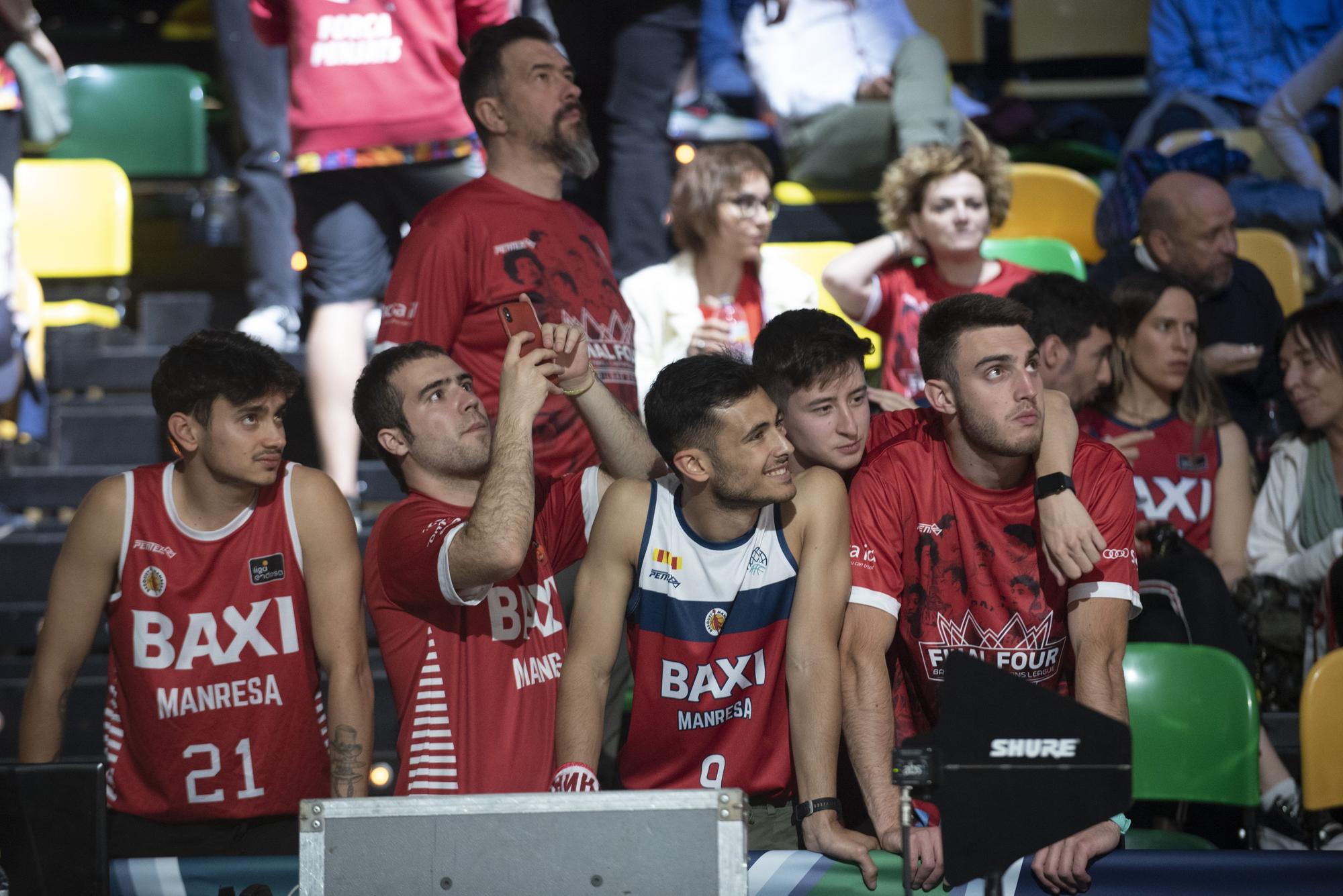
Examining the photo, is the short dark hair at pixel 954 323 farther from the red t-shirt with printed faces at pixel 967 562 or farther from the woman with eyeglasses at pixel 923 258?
the woman with eyeglasses at pixel 923 258

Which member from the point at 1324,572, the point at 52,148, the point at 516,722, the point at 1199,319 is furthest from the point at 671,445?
the point at 52,148

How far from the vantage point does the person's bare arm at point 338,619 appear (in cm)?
279

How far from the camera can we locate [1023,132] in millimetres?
6324

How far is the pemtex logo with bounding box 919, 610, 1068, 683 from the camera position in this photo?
279 cm

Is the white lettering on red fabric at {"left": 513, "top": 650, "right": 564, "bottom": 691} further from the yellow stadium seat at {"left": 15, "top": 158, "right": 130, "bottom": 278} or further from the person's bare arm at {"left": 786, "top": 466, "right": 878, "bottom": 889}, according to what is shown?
the yellow stadium seat at {"left": 15, "top": 158, "right": 130, "bottom": 278}

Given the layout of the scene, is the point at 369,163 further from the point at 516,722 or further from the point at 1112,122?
the point at 1112,122

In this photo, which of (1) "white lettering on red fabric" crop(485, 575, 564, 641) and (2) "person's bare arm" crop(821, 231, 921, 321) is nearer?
(1) "white lettering on red fabric" crop(485, 575, 564, 641)

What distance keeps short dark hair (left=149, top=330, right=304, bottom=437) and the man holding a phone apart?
0.20 m

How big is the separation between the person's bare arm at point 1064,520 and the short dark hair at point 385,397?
4.24 feet

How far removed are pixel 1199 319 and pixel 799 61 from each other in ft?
6.10

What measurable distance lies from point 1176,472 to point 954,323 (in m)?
1.38

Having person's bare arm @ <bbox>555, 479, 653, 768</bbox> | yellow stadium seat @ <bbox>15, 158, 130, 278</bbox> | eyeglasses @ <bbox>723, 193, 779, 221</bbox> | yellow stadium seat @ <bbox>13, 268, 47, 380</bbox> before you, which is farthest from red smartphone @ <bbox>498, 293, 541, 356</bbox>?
yellow stadium seat @ <bbox>15, 158, 130, 278</bbox>

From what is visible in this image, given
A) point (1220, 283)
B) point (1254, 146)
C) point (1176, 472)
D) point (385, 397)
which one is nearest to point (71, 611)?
point (385, 397)

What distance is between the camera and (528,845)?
6.50ft
